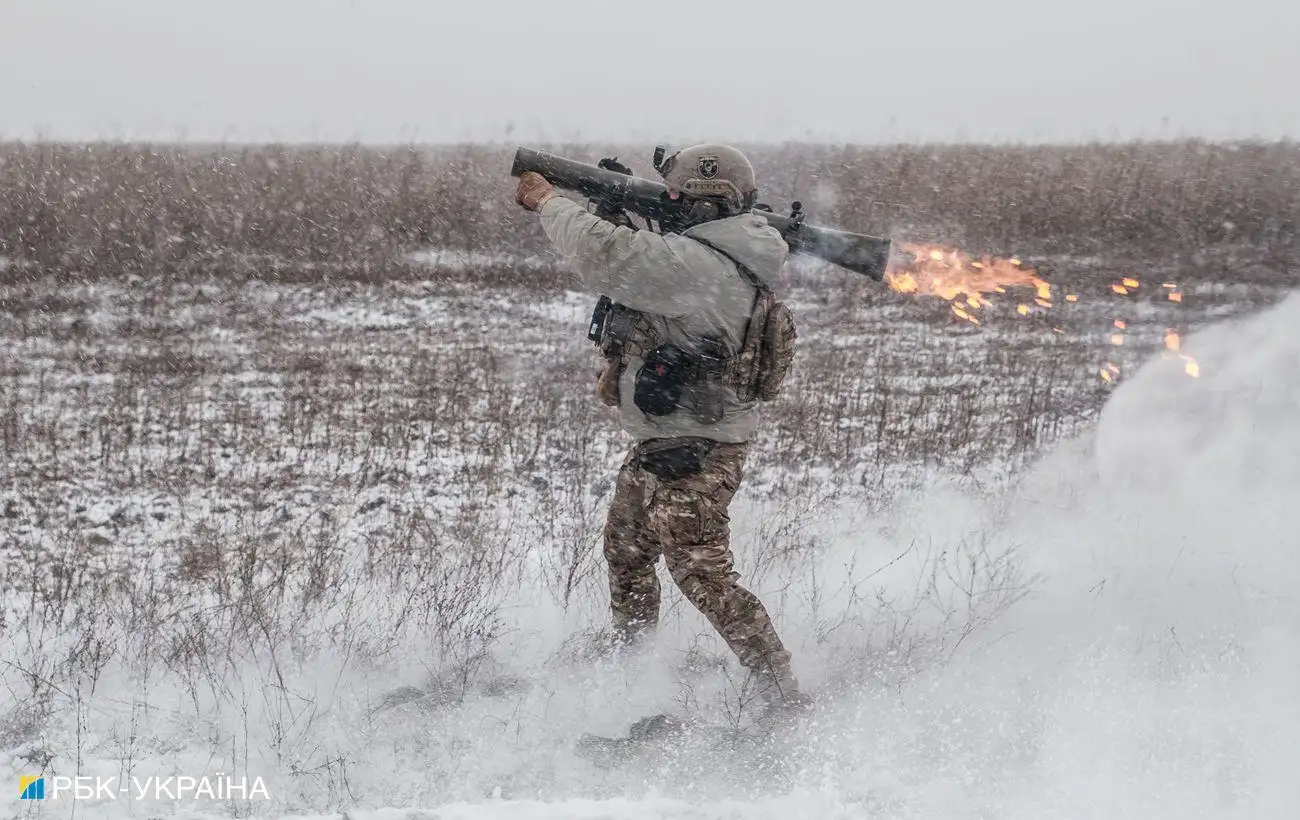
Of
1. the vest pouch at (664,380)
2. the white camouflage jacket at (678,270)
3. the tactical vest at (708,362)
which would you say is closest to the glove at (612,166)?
the white camouflage jacket at (678,270)

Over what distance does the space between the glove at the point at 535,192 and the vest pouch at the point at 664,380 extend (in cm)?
59

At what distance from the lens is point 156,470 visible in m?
6.08

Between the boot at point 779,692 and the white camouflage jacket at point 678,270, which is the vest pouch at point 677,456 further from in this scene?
the boot at point 779,692

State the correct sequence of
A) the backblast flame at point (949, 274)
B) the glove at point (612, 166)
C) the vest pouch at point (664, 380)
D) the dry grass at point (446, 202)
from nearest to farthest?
the vest pouch at point (664, 380)
the glove at point (612, 166)
the backblast flame at point (949, 274)
the dry grass at point (446, 202)

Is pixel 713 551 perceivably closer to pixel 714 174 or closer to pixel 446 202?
pixel 714 174

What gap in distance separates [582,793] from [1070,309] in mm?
11286

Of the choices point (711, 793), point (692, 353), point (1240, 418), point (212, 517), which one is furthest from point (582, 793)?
point (1240, 418)

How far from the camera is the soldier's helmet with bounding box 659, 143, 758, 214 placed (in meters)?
3.08

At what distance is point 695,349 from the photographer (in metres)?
3.07

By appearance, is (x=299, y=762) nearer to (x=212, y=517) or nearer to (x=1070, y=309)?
(x=212, y=517)

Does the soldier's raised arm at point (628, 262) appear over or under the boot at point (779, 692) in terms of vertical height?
over

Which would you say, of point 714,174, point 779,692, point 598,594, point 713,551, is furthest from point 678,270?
point 598,594

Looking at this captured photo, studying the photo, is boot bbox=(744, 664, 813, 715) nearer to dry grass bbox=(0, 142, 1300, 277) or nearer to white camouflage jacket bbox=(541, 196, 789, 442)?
white camouflage jacket bbox=(541, 196, 789, 442)

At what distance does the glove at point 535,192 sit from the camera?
3.12 meters
